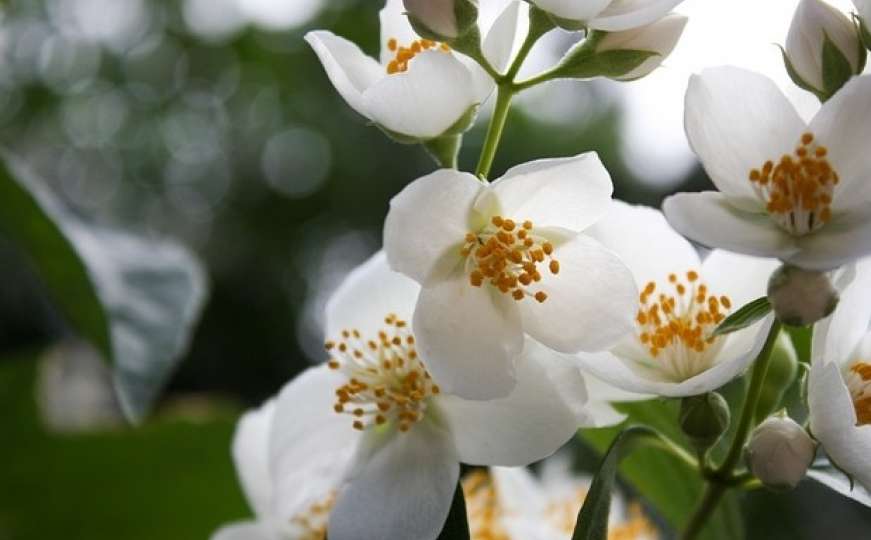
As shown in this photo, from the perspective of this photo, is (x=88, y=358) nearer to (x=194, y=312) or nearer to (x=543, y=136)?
(x=543, y=136)

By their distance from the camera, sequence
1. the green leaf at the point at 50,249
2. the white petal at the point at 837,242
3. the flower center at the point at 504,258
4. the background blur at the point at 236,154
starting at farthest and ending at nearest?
the background blur at the point at 236,154 → the green leaf at the point at 50,249 → the flower center at the point at 504,258 → the white petal at the point at 837,242

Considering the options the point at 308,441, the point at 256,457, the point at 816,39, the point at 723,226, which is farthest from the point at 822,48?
the point at 256,457

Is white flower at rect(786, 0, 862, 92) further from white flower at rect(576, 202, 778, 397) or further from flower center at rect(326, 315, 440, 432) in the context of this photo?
flower center at rect(326, 315, 440, 432)

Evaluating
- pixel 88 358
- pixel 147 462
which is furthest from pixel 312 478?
pixel 88 358

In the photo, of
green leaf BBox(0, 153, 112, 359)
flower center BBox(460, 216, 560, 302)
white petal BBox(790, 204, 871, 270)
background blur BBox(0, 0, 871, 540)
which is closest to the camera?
white petal BBox(790, 204, 871, 270)

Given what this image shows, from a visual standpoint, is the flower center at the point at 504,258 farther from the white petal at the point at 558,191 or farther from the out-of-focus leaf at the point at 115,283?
the out-of-focus leaf at the point at 115,283

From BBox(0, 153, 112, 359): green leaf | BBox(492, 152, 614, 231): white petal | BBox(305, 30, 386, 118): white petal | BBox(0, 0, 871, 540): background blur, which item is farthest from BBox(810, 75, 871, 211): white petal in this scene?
BBox(0, 0, 871, 540): background blur

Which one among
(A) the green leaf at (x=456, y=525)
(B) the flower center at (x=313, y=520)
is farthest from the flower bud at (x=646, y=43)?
(B) the flower center at (x=313, y=520)
